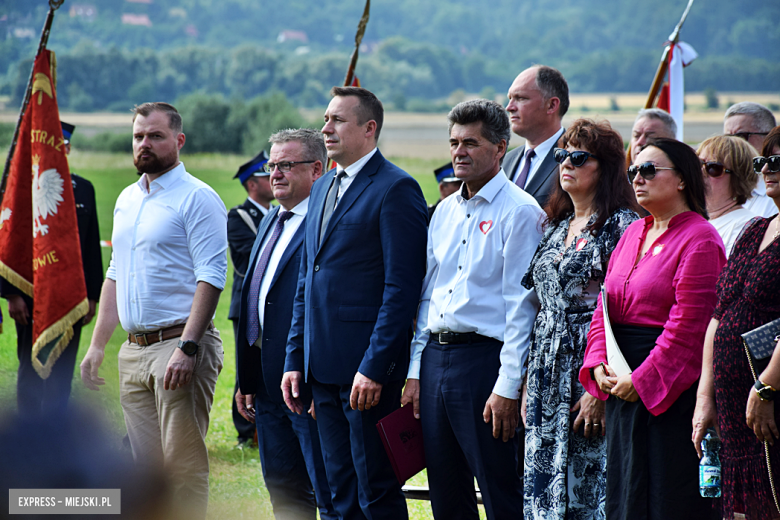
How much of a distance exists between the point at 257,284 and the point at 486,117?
1587mm

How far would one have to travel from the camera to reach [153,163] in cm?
396

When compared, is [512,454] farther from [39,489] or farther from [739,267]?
[39,489]

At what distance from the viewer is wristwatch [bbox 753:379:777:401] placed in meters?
2.27

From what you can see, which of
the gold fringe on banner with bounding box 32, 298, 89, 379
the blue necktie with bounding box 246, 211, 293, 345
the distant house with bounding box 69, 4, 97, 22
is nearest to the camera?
the blue necktie with bounding box 246, 211, 293, 345

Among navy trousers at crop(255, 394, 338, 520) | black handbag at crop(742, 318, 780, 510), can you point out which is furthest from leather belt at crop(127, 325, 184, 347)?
black handbag at crop(742, 318, 780, 510)

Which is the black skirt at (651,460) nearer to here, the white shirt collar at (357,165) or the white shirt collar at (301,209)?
the white shirt collar at (357,165)

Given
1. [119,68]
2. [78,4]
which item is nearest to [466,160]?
[119,68]

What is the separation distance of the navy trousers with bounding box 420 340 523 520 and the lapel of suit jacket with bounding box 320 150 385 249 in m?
0.73

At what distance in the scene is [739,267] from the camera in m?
2.46

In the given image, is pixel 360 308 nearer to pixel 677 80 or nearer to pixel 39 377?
pixel 39 377

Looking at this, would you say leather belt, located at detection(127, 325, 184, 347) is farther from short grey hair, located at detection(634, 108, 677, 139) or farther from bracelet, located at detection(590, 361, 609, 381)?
short grey hair, located at detection(634, 108, 677, 139)

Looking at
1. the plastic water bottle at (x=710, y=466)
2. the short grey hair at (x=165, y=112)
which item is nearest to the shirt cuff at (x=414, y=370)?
the plastic water bottle at (x=710, y=466)

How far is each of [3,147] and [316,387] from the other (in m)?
32.0

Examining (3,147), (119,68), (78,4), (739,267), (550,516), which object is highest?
(78,4)
